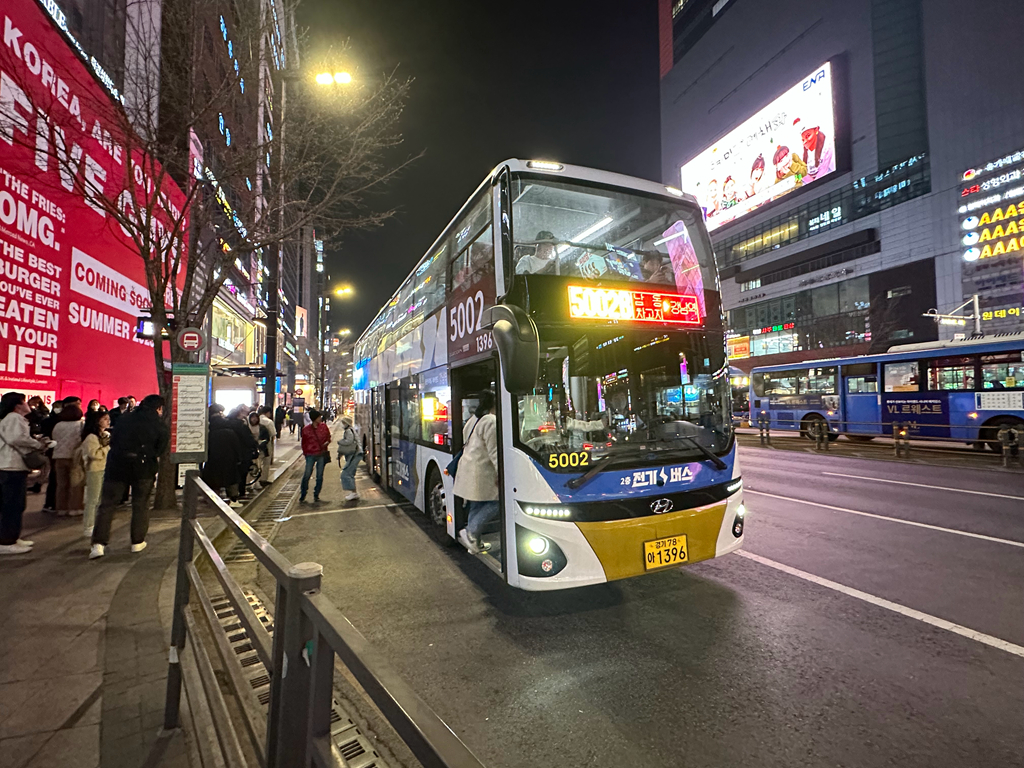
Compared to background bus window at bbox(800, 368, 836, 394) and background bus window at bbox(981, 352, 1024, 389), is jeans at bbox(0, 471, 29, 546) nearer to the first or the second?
background bus window at bbox(981, 352, 1024, 389)

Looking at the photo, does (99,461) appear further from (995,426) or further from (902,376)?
(902,376)

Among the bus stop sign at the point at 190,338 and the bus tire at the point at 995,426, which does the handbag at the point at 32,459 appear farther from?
the bus tire at the point at 995,426

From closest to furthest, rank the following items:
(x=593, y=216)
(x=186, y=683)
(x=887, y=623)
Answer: (x=186, y=683) → (x=887, y=623) → (x=593, y=216)

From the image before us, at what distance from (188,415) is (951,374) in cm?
2061

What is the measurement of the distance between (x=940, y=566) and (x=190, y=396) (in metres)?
9.29

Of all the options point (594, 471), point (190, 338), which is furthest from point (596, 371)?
point (190, 338)

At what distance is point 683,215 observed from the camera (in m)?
5.68

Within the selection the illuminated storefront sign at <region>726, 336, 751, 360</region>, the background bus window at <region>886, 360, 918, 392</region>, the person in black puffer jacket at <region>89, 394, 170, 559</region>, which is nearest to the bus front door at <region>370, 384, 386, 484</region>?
the person in black puffer jacket at <region>89, 394, 170, 559</region>

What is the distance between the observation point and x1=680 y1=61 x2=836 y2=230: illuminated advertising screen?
2234 inches

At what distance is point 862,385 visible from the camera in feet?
63.0

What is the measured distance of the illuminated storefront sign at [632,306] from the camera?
184 inches

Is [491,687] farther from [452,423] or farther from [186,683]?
[452,423]

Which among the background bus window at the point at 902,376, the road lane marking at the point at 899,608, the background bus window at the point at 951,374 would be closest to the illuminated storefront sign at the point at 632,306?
the road lane marking at the point at 899,608

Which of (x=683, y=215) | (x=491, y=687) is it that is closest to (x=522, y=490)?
(x=491, y=687)
